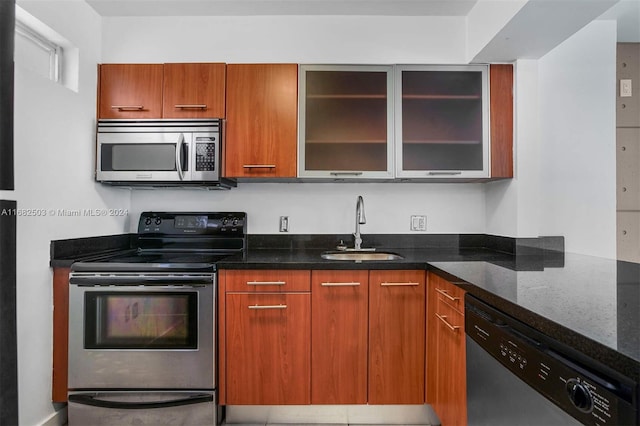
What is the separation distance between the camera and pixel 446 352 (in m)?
1.69

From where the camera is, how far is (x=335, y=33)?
2.36 metres

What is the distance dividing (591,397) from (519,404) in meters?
0.31

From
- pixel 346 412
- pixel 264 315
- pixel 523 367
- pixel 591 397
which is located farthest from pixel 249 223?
pixel 591 397

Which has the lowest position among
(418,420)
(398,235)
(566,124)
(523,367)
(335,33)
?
(418,420)

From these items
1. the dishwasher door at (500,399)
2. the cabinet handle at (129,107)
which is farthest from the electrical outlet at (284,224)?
the dishwasher door at (500,399)

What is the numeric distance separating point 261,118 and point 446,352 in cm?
170

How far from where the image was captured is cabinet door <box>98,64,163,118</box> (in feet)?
7.47

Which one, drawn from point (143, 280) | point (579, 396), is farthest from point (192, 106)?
point (579, 396)

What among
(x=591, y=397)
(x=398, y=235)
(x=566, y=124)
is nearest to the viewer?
(x=591, y=397)

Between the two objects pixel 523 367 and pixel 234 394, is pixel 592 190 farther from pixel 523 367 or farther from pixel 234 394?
pixel 234 394

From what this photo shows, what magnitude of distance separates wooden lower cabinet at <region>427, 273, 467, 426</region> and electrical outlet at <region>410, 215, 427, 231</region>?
0.71m

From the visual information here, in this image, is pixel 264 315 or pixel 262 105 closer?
pixel 264 315

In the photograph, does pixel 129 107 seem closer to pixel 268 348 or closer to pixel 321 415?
pixel 268 348

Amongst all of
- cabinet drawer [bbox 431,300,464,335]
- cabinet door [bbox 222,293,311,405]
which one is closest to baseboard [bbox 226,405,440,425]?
cabinet door [bbox 222,293,311,405]
